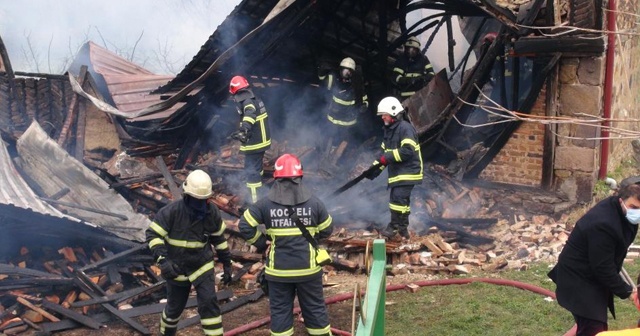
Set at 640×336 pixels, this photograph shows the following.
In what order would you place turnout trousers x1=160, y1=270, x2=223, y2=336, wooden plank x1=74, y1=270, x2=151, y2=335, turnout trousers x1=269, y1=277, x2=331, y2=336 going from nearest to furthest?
turnout trousers x1=269, y1=277, x2=331, y2=336 → turnout trousers x1=160, y1=270, x2=223, y2=336 → wooden plank x1=74, y1=270, x2=151, y2=335

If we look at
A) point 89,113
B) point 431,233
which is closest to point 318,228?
point 431,233

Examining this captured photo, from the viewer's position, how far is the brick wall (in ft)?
35.6

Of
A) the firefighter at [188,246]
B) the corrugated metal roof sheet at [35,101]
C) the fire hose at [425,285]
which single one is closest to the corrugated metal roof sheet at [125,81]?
the corrugated metal roof sheet at [35,101]

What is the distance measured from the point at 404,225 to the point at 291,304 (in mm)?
3655

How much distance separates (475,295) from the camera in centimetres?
796

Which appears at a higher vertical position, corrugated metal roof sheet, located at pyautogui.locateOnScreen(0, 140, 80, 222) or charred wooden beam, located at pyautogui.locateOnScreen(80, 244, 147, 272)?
corrugated metal roof sheet, located at pyautogui.locateOnScreen(0, 140, 80, 222)

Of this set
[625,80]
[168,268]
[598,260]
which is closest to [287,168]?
[168,268]

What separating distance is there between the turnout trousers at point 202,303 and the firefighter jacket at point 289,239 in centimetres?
68

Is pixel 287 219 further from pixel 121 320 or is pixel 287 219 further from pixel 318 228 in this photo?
pixel 121 320

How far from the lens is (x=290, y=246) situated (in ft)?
20.5

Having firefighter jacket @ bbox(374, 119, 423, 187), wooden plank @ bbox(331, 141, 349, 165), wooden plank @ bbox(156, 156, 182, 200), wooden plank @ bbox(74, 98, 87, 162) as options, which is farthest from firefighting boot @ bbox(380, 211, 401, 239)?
wooden plank @ bbox(74, 98, 87, 162)

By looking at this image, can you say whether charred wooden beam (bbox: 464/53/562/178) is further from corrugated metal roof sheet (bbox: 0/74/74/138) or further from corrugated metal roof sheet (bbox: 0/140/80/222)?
corrugated metal roof sheet (bbox: 0/74/74/138)

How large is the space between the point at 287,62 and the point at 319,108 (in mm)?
1038

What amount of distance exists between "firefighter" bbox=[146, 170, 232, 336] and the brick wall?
18.8 feet
